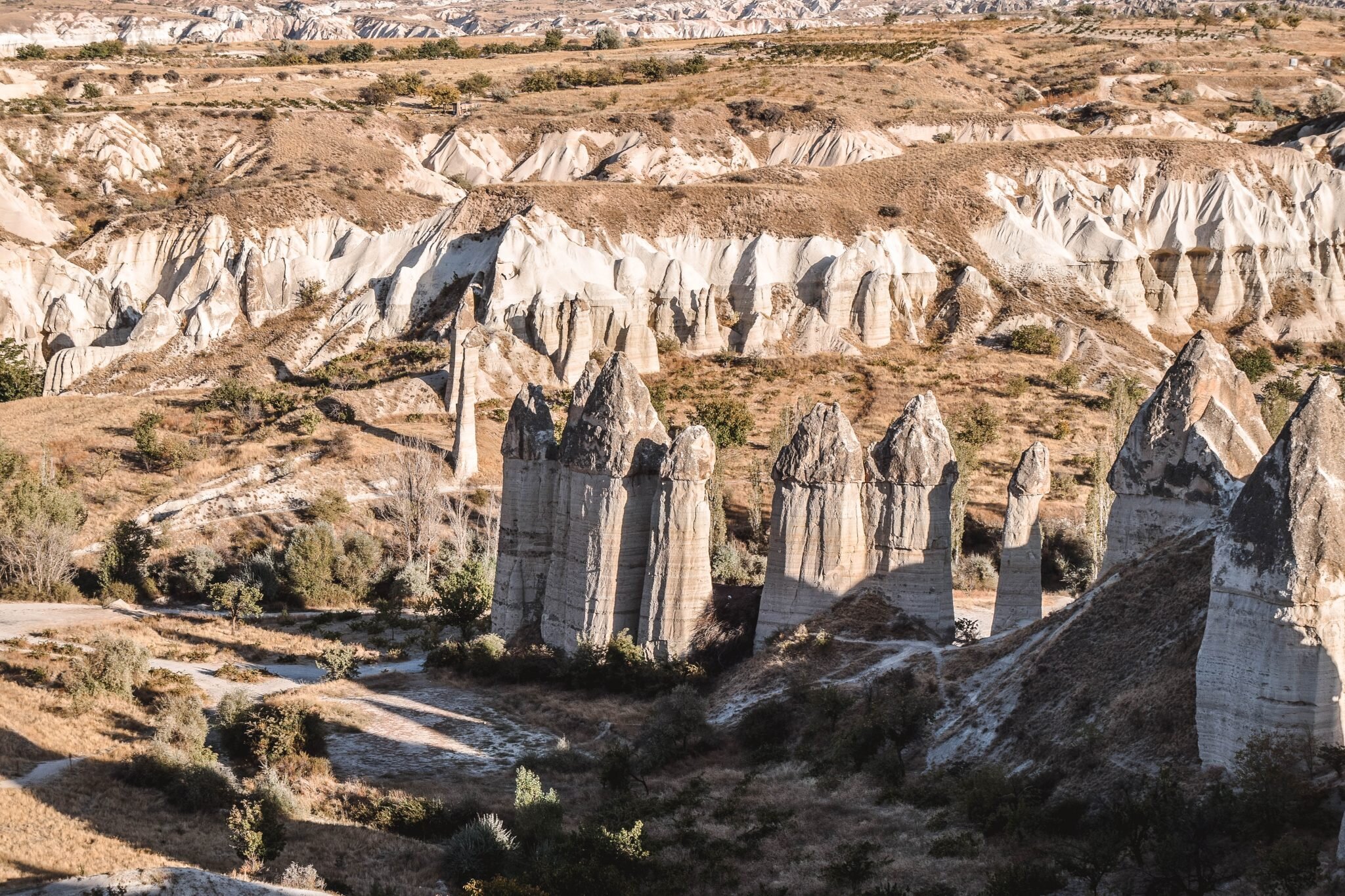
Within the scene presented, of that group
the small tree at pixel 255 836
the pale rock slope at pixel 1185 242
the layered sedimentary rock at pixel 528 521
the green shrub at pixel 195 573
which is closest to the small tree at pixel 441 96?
the pale rock slope at pixel 1185 242

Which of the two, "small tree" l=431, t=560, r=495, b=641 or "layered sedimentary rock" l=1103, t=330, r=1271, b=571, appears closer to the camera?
"layered sedimentary rock" l=1103, t=330, r=1271, b=571

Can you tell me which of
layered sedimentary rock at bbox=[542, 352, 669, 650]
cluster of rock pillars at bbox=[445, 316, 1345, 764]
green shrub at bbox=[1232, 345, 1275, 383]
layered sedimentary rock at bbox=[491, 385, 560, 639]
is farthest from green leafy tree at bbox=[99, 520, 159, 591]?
green shrub at bbox=[1232, 345, 1275, 383]

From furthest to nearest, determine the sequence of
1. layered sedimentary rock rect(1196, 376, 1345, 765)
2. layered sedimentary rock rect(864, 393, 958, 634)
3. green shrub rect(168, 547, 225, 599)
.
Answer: green shrub rect(168, 547, 225, 599), layered sedimentary rock rect(864, 393, 958, 634), layered sedimentary rock rect(1196, 376, 1345, 765)

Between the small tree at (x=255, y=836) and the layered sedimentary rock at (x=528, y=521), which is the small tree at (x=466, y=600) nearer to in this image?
the layered sedimentary rock at (x=528, y=521)

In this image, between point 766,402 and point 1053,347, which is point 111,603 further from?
point 1053,347

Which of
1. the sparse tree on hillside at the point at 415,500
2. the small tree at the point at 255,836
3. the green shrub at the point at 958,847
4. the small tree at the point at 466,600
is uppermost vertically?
the sparse tree on hillside at the point at 415,500

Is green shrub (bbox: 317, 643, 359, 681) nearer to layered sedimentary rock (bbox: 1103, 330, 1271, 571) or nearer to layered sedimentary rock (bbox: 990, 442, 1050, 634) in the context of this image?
layered sedimentary rock (bbox: 990, 442, 1050, 634)

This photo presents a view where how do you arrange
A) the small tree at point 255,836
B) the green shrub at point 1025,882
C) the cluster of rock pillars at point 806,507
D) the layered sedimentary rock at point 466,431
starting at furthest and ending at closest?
the layered sedimentary rock at point 466,431, the cluster of rock pillars at point 806,507, the small tree at point 255,836, the green shrub at point 1025,882
